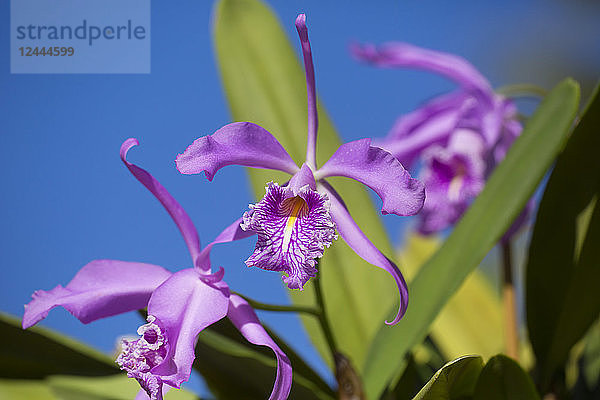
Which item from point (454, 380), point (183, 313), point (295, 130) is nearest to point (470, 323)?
point (295, 130)

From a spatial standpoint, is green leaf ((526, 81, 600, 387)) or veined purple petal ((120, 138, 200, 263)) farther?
green leaf ((526, 81, 600, 387))

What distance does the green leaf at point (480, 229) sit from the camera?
1.46 ft

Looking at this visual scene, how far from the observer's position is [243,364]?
466 millimetres

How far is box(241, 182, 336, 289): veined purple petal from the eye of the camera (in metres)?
0.35

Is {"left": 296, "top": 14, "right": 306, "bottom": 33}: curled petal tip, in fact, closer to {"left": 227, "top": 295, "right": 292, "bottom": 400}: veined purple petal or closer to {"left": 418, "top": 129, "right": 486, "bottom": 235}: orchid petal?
{"left": 227, "top": 295, "right": 292, "bottom": 400}: veined purple petal

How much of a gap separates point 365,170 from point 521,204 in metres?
0.15

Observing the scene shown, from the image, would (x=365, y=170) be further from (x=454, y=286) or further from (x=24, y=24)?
(x=24, y=24)

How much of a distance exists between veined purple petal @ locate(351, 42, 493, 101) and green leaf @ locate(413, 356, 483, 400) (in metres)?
0.32

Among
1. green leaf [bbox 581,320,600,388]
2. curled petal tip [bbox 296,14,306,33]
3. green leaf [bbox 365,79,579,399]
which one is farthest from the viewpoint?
green leaf [bbox 581,320,600,388]

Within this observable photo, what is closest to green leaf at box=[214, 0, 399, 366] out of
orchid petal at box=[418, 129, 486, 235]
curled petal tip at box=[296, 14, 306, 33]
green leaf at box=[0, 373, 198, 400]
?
orchid petal at box=[418, 129, 486, 235]

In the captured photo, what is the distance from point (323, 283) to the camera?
2.09 ft

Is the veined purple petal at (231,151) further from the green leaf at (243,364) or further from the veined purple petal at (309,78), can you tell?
the green leaf at (243,364)

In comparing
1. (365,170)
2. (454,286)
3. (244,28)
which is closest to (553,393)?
(454,286)

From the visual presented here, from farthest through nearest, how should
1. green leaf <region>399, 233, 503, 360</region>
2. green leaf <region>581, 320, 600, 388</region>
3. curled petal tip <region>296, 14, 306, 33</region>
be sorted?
green leaf <region>399, 233, 503, 360</region>, green leaf <region>581, 320, 600, 388</region>, curled petal tip <region>296, 14, 306, 33</region>
